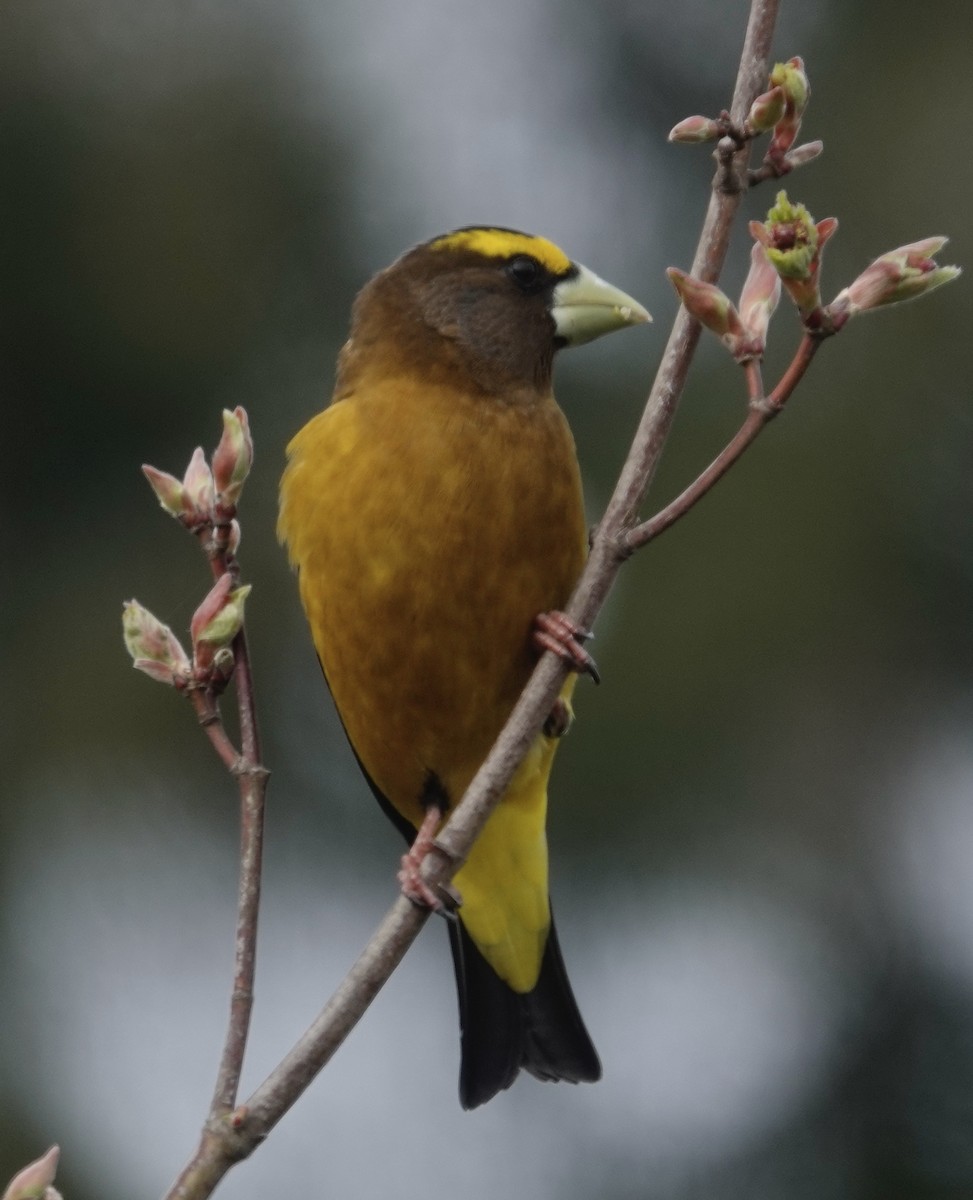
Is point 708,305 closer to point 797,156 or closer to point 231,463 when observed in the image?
point 797,156

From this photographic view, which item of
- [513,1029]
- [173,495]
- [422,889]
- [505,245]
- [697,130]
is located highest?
[697,130]

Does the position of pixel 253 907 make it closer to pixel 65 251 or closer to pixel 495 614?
pixel 495 614

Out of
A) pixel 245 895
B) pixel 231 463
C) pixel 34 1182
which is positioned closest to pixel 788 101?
pixel 231 463

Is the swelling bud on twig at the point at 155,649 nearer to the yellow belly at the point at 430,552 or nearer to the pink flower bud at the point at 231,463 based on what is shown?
the pink flower bud at the point at 231,463

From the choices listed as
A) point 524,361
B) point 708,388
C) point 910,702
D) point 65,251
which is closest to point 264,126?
point 65,251

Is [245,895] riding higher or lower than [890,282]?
lower

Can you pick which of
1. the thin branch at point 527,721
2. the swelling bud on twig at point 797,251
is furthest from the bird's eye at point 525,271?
the swelling bud on twig at point 797,251
